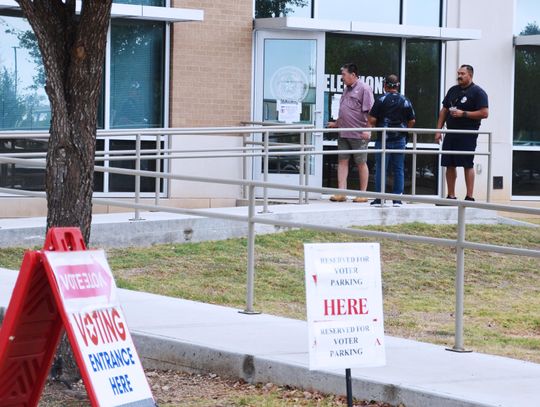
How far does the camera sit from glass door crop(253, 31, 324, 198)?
18.0m

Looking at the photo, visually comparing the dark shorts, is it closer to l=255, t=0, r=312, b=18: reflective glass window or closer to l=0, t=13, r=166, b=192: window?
l=255, t=0, r=312, b=18: reflective glass window

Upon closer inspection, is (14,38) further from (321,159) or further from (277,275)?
(277,275)

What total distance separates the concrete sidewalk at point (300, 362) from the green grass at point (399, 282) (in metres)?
1.17

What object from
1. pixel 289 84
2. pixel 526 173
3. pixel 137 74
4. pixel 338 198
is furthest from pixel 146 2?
pixel 526 173

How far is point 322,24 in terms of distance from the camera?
701 inches

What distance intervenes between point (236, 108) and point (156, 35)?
159 cm

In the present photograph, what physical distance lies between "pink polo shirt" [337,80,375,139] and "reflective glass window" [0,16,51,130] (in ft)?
13.3

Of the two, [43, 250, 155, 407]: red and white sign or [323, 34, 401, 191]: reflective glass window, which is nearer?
[43, 250, 155, 407]: red and white sign

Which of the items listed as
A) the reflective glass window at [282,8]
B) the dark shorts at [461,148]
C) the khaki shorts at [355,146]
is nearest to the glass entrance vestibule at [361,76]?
the reflective glass window at [282,8]

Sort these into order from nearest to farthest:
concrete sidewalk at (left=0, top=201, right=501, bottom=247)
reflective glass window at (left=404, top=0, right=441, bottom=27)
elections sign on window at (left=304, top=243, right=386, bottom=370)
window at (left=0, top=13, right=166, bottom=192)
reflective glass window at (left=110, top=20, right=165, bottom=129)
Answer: elections sign on window at (left=304, top=243, right=386, bottom=370) < concrete sidewalk at (left=0, top=201, right=501, bottom=247) < window at (left=0, top=13, right=166, bottom=192) < reflective glass window at (left=110, top=20, right=165, bottom=129) < reflective glass window at (left=404, top=0, right=441, bottom=27)

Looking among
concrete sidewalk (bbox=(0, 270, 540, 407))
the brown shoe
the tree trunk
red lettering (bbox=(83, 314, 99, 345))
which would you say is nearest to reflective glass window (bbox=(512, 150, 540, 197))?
the brown shoe

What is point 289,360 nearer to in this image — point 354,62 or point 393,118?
point 393,118

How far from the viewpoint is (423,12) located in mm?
19297

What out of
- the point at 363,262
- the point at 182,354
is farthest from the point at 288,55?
the point at 363,262
